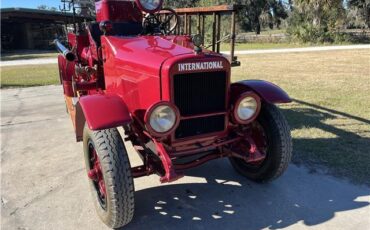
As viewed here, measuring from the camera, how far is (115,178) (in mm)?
3020

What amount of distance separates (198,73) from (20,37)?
3207 centimetres

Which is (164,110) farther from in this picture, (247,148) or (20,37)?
(20,37)

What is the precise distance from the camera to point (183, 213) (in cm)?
350

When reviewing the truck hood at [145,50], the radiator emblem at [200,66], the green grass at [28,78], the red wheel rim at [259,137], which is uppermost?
the truck hood at [145,50]

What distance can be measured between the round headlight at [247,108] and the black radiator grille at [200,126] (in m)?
0.16

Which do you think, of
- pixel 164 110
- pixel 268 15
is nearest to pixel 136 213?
pixel 164 110

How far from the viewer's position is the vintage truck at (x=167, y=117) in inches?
123

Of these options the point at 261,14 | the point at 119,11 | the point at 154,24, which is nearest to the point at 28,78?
the point at 119,11

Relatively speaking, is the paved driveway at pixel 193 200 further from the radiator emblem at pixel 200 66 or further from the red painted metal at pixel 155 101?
the radiator emblem at pixel 200 66

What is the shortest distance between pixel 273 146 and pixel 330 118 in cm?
292

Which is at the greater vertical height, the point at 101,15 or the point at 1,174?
the point at 101,15

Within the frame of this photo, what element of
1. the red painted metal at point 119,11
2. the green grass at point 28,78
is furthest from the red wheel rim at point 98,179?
the green grass at point 28,78

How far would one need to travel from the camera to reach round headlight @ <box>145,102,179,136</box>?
309cm

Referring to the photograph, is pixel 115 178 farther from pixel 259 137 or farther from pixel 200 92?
pixel 259 137
